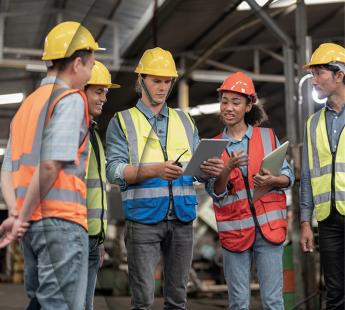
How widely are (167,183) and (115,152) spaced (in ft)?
0.60

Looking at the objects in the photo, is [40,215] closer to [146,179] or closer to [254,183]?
[146,179]

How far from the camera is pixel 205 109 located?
200cm

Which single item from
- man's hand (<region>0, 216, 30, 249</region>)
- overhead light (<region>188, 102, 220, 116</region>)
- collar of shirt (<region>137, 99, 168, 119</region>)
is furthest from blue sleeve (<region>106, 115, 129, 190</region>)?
man's hand (<region>0, 216, 30, 249</region>)

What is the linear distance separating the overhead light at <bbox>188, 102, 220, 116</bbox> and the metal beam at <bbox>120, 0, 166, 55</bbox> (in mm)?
359

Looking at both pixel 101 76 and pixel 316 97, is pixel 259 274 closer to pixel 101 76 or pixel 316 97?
pixel 316 97

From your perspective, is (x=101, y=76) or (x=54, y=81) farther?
(x=101, y=76)

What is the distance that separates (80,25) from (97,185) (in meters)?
0.64

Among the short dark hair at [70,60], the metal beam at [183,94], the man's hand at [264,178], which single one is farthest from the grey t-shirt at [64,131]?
the man's hand at [264,178]

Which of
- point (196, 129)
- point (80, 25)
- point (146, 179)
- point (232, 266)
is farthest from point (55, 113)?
point (232, 266)

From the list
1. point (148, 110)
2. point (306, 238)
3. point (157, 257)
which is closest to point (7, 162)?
point (148, 110)

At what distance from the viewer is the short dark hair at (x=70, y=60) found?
5.25 ft

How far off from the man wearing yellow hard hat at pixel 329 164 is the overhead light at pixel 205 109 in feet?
0.99

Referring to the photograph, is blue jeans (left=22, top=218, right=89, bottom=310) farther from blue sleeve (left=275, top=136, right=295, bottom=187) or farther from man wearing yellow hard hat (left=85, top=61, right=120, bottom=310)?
blue sleeve (left=275, top=136, right=295, bottom=187)

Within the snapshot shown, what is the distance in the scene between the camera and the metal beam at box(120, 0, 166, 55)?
1.44 m
